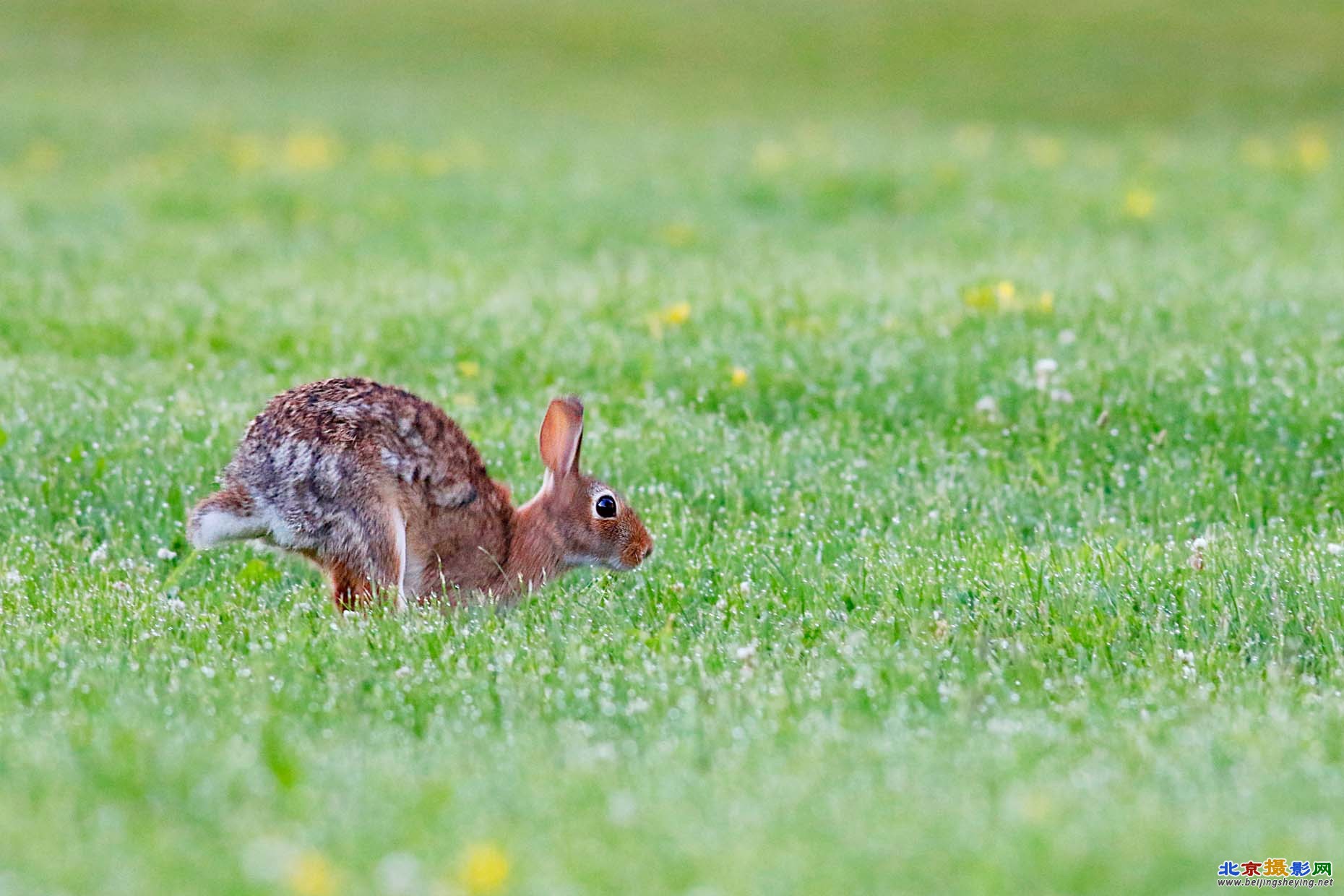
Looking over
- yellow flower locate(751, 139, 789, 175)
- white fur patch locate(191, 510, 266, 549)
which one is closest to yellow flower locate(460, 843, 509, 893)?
white fur patch locate(191, 510, 266, 549)

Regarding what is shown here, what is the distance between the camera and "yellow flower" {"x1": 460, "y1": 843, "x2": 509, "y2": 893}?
3.49m

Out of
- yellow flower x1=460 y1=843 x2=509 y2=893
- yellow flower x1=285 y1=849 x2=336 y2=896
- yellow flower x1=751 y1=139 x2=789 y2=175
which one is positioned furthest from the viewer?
yellow flower x1=751 y1=139 x2=789 y2=175

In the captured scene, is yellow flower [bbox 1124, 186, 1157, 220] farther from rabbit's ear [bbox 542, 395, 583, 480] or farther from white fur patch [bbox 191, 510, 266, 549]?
white fur patch [bbox 191, 510, 266, 549]

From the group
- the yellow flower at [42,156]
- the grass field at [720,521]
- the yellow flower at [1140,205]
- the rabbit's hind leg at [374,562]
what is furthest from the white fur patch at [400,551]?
the yellow flower at [42,156]

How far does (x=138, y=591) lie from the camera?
22.3 feet

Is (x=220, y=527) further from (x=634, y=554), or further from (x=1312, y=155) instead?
(x=1312, y=155)

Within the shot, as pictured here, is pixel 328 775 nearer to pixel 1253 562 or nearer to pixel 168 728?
pixel 168 728

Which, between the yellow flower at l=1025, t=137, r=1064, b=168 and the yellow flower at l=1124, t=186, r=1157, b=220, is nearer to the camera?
the yellow flower at l=1124, t=186, r=1157, b=220

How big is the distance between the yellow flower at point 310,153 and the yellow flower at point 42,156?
2.99m

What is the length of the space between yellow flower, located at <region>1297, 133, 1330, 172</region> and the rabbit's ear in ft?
46.8

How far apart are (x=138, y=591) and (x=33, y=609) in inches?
17.9

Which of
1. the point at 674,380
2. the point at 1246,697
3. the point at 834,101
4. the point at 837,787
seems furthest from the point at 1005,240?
the point at 834,101

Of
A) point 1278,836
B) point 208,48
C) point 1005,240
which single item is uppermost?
point 208,48

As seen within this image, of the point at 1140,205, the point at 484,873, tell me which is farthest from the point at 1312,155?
the point at 484,873
